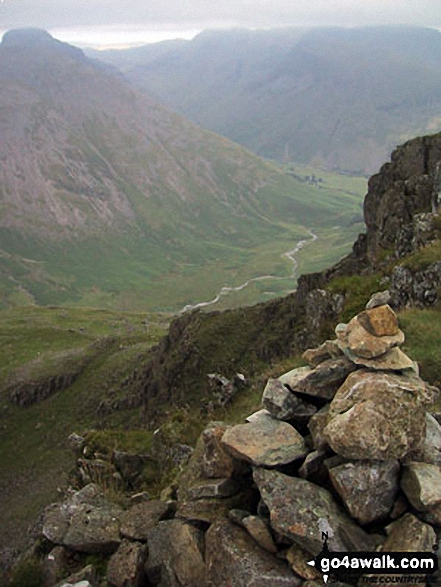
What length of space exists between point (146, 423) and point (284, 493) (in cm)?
4373

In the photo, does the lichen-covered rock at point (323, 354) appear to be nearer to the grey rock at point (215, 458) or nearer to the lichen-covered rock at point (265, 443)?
the lichen-covered rock at point (265, 443)

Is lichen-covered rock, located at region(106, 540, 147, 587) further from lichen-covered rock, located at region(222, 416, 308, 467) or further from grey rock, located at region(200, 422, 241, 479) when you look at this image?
lichen-covered rock, located at region(222, 416, 308, 467)

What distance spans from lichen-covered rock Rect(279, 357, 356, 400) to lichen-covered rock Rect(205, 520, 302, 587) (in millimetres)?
4200

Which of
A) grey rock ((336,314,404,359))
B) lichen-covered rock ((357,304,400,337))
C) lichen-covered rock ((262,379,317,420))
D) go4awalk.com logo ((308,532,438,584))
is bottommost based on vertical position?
go4awalk.com logo ((308,532,438,584))

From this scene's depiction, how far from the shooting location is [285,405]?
1572 centimetres

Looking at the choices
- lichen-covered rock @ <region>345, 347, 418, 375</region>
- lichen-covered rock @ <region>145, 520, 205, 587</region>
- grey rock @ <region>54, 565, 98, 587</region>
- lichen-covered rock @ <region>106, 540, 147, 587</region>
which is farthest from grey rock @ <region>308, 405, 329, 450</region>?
grey rock @ <region>54, 565, 98, 587</region>

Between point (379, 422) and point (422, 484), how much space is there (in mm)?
1556

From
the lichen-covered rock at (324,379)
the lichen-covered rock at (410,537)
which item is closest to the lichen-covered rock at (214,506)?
the lichen-covered rock at (324,379)

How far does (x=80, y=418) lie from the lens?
7181cm

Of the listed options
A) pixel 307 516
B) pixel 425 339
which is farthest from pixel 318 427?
pixel 425 339

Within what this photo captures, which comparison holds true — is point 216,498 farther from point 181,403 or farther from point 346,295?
point 181,403

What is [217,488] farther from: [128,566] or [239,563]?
[128,566]

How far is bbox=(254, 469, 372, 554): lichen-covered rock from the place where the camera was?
39.2 ft

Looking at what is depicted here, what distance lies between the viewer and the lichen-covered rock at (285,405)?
15.7m
